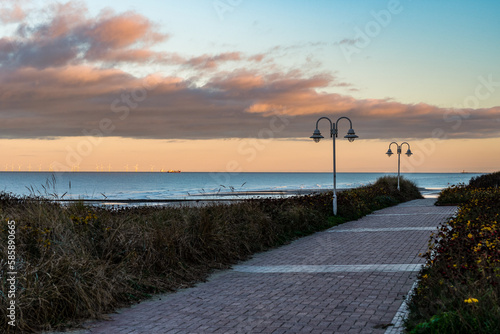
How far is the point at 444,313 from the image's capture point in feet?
15.5

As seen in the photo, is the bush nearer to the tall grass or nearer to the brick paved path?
the brick paved path

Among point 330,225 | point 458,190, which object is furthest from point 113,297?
point 458,190

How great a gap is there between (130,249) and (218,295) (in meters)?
1.89

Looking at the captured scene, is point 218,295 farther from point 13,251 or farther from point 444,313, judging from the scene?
point 444,313

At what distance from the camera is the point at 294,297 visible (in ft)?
22.5

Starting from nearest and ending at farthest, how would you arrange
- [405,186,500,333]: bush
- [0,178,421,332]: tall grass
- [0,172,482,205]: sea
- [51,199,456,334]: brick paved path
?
[405,186,500,333]: bush
[51,199,456,334]: brick paved path
[0,178,421,332]: tall grass
[0,172,482,205]: sea

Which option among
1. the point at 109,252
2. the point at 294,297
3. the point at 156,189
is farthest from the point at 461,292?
the point at 156,189

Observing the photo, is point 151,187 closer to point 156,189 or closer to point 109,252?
point 156,189

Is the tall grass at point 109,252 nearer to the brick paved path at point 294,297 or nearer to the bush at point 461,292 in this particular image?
the brick paved path at point 294,297

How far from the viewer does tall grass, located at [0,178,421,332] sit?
229 inches

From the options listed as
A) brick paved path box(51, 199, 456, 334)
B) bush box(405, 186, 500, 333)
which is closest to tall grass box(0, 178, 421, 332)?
brick paved path box(51, 199, 456, 334)

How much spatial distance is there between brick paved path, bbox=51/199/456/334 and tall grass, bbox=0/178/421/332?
38 cm

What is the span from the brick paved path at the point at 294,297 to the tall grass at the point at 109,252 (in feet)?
1.25

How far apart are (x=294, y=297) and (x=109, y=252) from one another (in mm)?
3094
